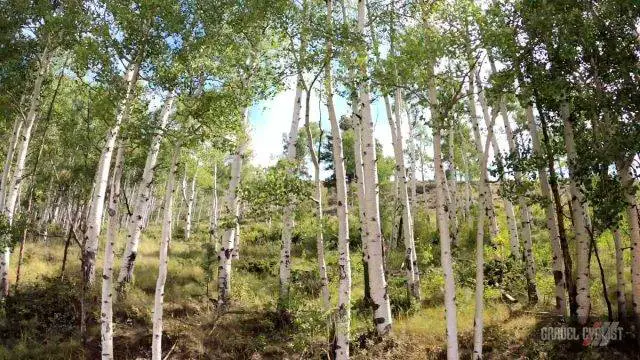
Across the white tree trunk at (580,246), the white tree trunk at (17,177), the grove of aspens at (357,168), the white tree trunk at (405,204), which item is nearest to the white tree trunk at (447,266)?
the grove of aspens at (357,168)

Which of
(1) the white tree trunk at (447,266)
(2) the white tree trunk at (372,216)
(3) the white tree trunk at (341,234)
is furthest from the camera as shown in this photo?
(2) the white tree trunk at (372,216)

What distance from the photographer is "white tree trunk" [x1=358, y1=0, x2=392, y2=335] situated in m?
10.5

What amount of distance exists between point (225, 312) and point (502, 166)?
8152 millimetres

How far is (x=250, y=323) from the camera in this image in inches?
534

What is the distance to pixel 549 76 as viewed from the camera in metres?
9.95

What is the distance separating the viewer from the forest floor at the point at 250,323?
10.8m

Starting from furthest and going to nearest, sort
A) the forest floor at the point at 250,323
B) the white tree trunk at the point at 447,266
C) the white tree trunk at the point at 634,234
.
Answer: the forest floor at the point at 250,323
the white tree trunk at the point at 634,234
the white tree trunk at the point at 447,266

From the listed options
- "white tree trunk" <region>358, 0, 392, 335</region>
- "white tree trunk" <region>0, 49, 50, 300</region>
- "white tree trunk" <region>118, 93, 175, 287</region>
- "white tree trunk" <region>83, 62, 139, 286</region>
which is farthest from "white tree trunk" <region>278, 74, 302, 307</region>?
"white tree trunk" <region>0, 49, 50, 300</region>

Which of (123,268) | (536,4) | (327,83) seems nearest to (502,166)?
(536,4)

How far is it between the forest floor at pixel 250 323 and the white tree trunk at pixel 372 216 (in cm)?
69

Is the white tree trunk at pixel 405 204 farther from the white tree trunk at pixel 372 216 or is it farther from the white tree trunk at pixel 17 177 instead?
the white tree trunk at pixel 17 177

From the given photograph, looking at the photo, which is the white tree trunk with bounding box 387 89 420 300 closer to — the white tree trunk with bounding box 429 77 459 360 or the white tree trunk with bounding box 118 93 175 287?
the white tree trunk with bounding box 429 77 459 360

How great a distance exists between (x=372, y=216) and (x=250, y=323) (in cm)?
546

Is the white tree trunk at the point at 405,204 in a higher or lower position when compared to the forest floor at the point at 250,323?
higher
